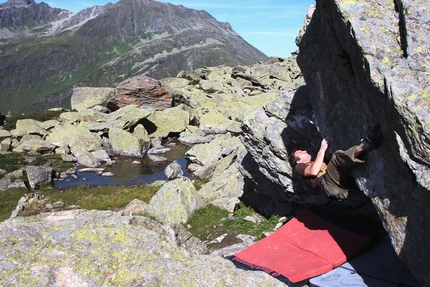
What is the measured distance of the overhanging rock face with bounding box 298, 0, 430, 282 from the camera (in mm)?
7273

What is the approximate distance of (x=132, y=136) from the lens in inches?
1610

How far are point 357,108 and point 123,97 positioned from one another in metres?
45.2

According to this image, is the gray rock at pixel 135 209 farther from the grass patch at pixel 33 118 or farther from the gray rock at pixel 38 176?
the grass patch at pixel 33 118

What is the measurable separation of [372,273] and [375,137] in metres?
4.14

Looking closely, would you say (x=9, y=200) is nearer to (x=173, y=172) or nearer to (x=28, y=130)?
(x=173, y=172)

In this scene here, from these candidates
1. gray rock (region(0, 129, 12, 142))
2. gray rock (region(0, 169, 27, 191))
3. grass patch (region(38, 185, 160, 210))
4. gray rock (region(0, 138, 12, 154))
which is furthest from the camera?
gray rock (region(0, 129, 12, 142))

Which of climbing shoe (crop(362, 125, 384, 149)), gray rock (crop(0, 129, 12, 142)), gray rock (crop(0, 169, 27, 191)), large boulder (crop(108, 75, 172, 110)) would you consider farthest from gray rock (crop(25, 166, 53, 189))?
climbing shoe (crop(362, 125, 384, 149))

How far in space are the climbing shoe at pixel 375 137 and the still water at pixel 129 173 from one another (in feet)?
80.7

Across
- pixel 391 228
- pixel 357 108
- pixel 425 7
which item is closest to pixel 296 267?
pixel 391 228

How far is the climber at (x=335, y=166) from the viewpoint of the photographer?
8.80 metres

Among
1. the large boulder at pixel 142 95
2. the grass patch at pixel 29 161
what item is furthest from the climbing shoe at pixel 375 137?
the large boulder at pixel 142 95

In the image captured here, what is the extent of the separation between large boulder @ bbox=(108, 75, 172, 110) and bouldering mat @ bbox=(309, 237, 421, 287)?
145 feet

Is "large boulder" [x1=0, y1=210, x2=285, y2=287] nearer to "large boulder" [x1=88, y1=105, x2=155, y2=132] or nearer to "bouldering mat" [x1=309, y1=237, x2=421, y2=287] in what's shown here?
"bouldering mat" [x1=309, y1=237, x2=421, y2=287]

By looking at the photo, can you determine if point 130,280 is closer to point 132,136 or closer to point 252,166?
point 252,166
